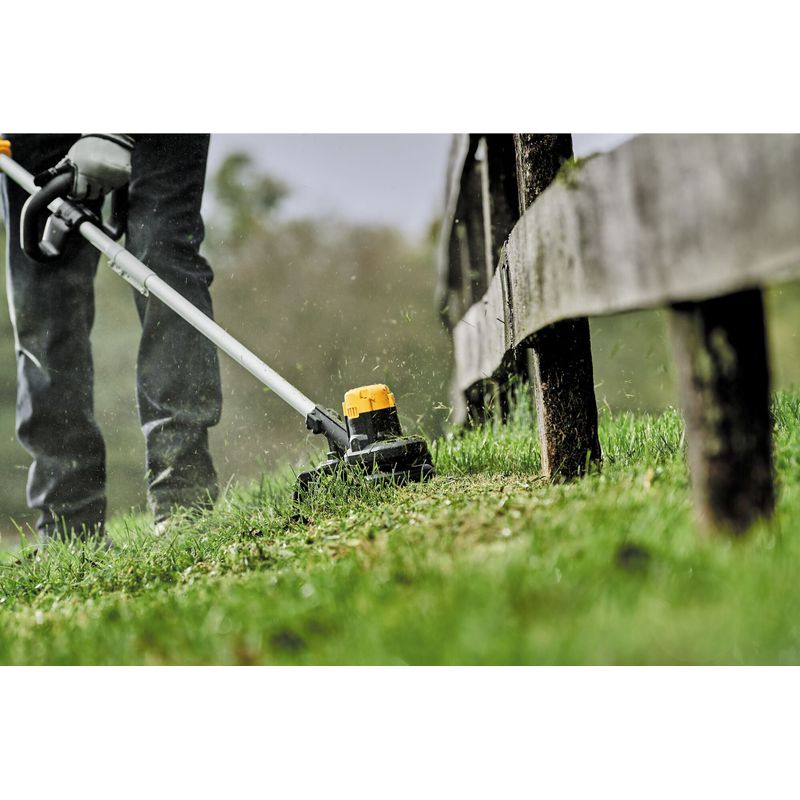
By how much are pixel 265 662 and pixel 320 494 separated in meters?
0.52

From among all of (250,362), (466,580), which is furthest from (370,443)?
(466,580)

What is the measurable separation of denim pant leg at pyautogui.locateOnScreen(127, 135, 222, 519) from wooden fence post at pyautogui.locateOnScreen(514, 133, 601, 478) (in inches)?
34.1

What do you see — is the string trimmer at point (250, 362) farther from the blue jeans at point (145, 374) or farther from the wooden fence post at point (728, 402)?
the wooden fence post at point (728, 402)

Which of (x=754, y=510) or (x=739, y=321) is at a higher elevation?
(x=739, y=321)

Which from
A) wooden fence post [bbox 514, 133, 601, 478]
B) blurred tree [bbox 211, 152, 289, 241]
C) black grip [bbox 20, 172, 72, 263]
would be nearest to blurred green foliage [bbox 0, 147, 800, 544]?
blurred tree [bbox 211, 152, 289, 241]

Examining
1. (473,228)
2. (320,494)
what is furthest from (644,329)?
(473,228)

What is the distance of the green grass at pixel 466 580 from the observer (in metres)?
1.19

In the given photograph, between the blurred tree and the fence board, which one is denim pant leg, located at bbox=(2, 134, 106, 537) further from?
the fence board

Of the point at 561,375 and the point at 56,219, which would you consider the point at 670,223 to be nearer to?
the point at 561,375

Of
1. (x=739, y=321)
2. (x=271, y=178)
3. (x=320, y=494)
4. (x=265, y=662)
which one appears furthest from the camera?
(x=271, y=178)

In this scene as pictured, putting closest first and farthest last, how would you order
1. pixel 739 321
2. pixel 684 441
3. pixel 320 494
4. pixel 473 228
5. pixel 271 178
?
pixel 739 321
pixel 684 441
pixel 320 494
pixel 271 178
pixel 473 228

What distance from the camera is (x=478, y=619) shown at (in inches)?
48.9

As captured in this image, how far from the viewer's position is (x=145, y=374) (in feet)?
6.94

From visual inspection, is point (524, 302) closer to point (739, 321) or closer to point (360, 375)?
point (360, 375)
